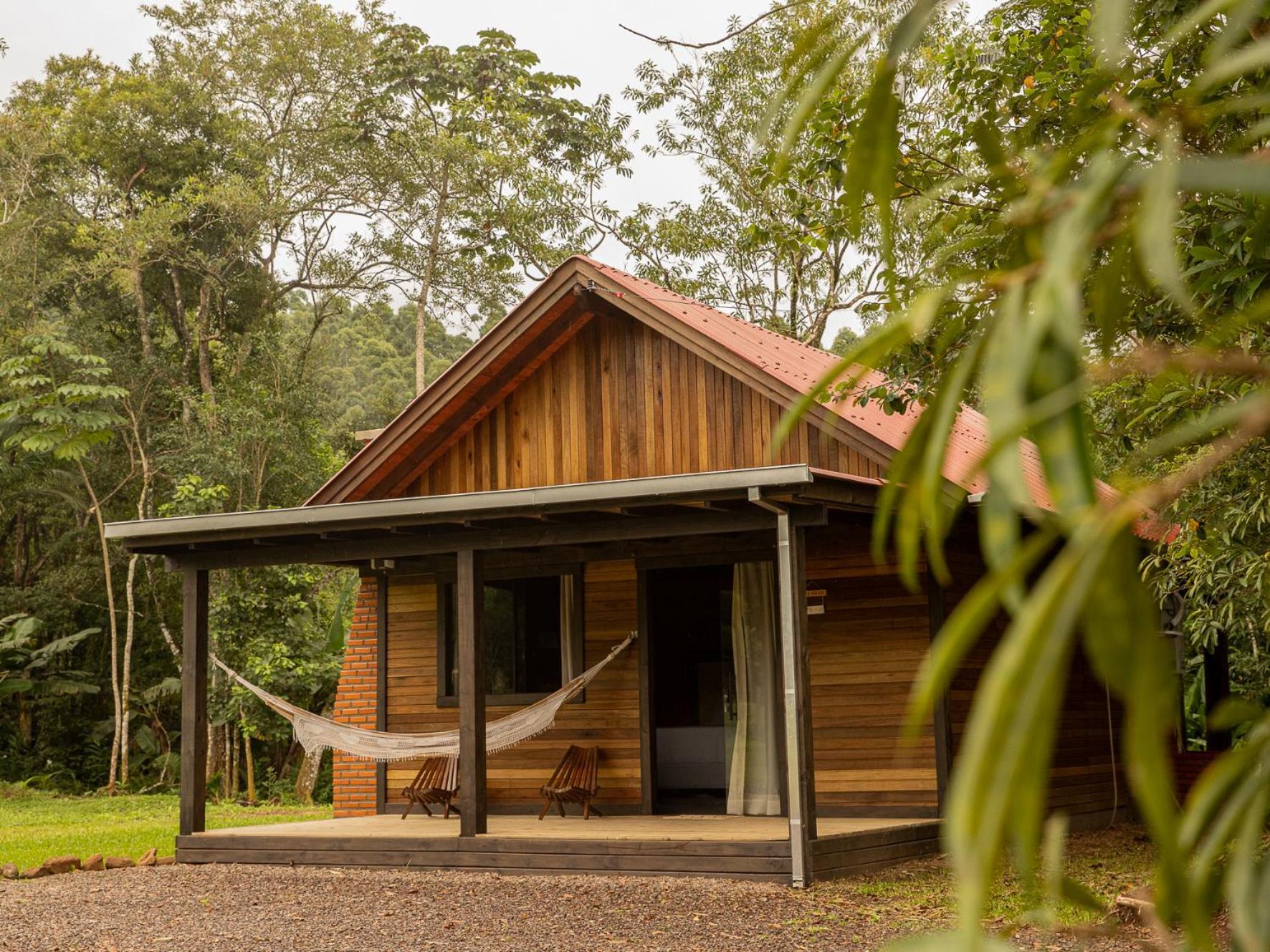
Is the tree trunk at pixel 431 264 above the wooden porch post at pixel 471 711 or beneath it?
above

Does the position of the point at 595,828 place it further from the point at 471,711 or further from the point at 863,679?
the point at 863,679

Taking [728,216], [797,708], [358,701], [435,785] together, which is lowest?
[435,785]

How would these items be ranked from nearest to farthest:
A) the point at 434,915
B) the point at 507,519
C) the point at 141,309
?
the point at 434,915 → the point at 507,519 → the point at 141,309

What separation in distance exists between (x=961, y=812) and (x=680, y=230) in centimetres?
2128

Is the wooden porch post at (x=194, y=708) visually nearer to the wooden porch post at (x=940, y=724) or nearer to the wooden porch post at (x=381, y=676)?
the wooden porch post at (x=381, y=676)

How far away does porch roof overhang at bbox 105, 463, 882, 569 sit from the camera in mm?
7379

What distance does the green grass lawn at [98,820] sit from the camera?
36.0 ft

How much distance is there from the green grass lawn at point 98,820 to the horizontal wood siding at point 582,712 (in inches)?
87.5

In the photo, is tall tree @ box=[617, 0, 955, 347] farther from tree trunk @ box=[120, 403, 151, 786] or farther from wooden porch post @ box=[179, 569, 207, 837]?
wooden porch post @ box=[179, 569, 207, 837]

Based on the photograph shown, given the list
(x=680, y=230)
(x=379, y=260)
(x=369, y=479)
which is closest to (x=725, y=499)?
(x=369, y=479)

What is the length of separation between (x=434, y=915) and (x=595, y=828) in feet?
6.87

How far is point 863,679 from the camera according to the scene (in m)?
9.31

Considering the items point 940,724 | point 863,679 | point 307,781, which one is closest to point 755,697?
point 863,679

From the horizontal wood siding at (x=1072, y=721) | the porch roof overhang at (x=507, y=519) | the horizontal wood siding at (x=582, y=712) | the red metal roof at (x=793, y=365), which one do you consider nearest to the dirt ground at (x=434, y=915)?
the porch roof overhang at (x=507, y=519)
